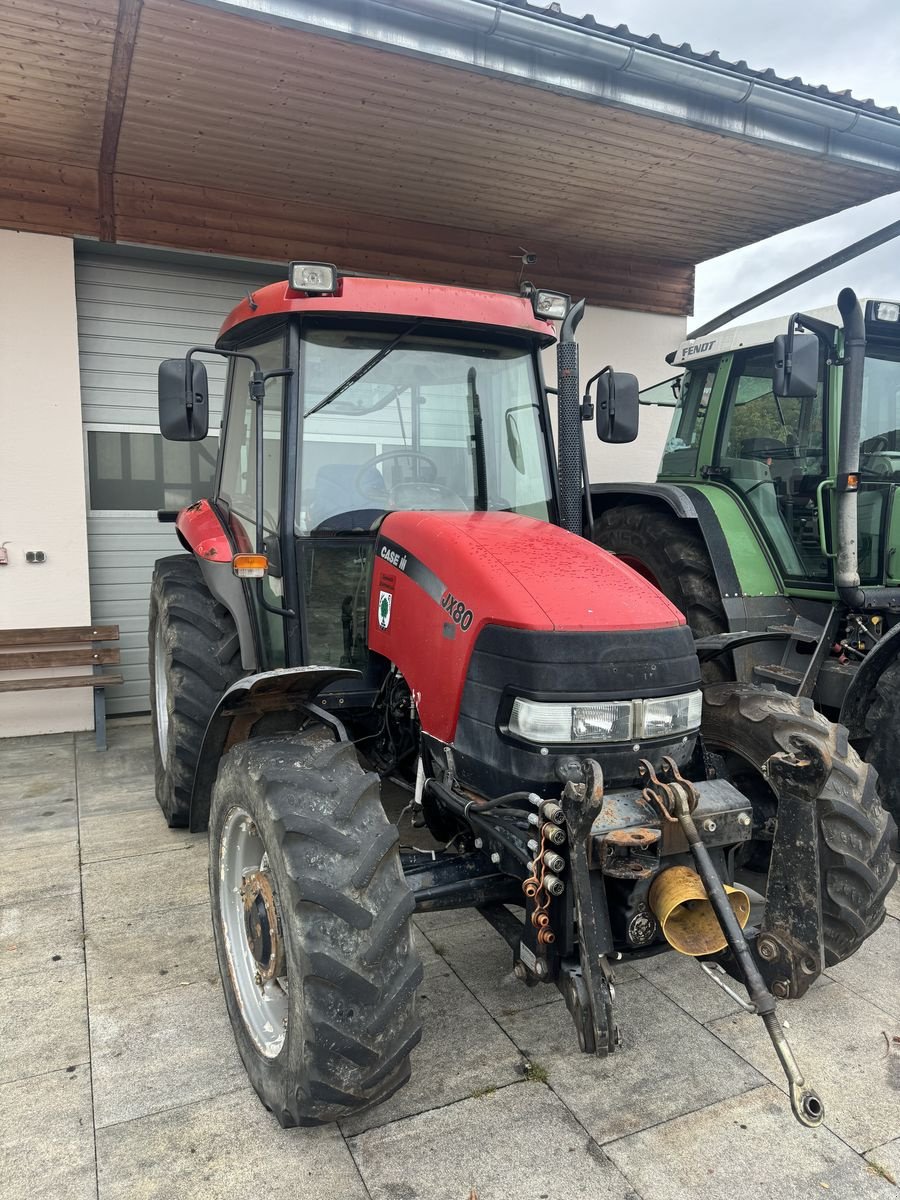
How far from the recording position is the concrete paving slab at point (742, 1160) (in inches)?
75.8

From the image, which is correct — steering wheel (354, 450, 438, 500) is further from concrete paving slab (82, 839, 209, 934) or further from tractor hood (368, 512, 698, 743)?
concrete paving slab (82, 839, 209, 934)

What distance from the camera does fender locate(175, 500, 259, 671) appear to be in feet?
10.9

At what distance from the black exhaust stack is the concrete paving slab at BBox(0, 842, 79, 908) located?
250 centimetres

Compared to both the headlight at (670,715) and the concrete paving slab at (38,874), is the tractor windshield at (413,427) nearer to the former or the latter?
the headlight at (670,715)

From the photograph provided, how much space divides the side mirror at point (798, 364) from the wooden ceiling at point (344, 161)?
1959mm

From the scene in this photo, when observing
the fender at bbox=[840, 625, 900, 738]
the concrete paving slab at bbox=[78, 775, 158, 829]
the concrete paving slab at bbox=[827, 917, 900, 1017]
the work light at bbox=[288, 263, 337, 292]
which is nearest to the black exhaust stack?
the work light at bbox=[288, 263, 337, 292]

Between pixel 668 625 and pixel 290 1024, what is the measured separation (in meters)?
1.40

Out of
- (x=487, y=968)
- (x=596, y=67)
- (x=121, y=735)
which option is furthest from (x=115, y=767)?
(x=596, y=67)

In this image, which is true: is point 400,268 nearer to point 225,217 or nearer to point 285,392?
point 225,217

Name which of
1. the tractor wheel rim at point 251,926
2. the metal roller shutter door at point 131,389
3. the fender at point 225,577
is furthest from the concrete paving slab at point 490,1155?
the metal roller shutter door at point 131,389

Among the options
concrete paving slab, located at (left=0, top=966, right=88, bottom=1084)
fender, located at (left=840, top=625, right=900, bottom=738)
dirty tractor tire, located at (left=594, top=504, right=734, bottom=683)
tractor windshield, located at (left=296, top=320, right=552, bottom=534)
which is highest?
tractor windshield, located at (left=296, top=320, right=552, bottom=534)

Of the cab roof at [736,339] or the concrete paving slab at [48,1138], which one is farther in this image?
the cab roof at [736,339]

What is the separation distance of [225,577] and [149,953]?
1.43 meters

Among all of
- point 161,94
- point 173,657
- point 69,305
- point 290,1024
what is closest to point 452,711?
point 290,1024
